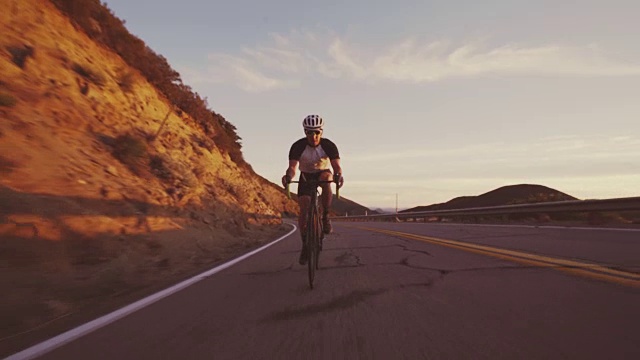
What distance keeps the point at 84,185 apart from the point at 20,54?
6.08 meters

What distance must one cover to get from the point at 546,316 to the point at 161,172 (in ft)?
47.5

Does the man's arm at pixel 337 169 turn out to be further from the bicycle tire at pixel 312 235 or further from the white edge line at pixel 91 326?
the white edge line at pixel 91 326

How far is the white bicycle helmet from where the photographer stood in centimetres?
724

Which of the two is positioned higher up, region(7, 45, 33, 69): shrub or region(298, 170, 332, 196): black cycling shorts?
region(7, 45, 33, 69): shrub

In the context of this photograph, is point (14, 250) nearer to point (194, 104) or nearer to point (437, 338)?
point (437, 338)

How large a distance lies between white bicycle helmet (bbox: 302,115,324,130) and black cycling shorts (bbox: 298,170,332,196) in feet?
2.50

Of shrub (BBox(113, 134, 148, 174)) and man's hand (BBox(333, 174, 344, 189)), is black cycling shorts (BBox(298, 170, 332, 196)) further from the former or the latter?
shrub (BBox(113, 134, 148, 174))

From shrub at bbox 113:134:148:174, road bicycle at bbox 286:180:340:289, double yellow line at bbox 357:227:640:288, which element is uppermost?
shrub at bbox 113:134:148:174

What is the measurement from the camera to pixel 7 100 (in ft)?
38.4

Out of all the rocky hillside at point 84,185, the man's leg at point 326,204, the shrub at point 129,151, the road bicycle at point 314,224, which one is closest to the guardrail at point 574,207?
the man's leg at point 326,204

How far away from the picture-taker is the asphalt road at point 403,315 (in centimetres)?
345

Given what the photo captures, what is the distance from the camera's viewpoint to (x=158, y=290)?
655 cm

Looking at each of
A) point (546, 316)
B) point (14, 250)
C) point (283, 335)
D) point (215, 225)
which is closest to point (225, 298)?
point (283, 335)

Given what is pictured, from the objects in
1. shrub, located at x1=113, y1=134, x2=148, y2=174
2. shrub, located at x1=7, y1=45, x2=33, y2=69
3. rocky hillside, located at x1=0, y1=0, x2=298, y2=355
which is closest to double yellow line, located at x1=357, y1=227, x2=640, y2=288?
rocky hillside, located at x1=0, y1=0, x2=298, y2=355
